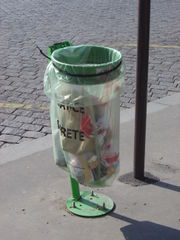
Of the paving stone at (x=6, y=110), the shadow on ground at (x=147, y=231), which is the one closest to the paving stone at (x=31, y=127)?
the paving stone at (x=6, y=110)

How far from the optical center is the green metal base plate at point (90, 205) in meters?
3.74

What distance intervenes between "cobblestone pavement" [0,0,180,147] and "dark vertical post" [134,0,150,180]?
136 centimetres

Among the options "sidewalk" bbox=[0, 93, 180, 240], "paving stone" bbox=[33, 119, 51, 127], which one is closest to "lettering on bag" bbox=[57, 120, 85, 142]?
"sidewalk" bbox=[0, 93, 180, 240]

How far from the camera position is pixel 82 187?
4.11 m

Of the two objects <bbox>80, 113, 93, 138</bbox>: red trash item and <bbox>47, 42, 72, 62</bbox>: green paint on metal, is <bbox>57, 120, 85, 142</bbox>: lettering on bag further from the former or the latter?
<bbox>47, 42, 72, 62</bbox>: green paint on metal

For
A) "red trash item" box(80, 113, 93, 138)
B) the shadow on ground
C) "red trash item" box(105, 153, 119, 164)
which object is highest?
"red trash item" box(80, 113, 93, 138)

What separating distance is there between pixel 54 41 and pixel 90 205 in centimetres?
504

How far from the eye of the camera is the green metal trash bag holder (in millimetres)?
3732

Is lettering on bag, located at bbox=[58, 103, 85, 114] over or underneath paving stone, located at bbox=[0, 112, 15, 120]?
over

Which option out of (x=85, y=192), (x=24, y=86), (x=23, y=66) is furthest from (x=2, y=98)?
(x=85, y=192)

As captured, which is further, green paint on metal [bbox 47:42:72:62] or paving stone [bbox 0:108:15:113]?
paving stone [bbox 0:108:15:113]

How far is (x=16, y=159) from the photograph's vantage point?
4574mm

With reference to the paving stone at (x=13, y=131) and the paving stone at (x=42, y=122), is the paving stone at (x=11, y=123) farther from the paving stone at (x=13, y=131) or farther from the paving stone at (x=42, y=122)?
the paving stone at (x=42, y=122)

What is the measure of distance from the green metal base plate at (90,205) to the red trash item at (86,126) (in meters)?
0.74
